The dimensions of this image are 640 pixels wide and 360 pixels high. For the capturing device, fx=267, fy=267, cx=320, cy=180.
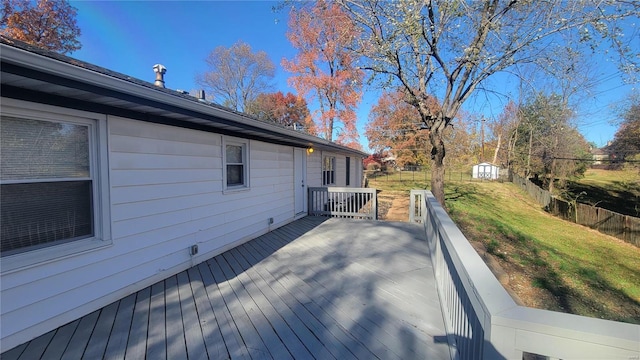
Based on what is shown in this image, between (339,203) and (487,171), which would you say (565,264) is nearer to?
(339,203)

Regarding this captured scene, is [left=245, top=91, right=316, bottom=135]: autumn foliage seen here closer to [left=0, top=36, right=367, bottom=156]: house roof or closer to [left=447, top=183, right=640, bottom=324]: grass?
[left=447, top=183, right=640, bottom=324]: grass

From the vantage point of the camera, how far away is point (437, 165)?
8.07m

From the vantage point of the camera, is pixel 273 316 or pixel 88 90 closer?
pixel 88 90

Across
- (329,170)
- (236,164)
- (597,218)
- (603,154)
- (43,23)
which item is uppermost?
(43,23)

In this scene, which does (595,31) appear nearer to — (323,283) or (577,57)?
(577,57)

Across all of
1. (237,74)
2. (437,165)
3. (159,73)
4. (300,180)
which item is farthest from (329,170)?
(237,74)

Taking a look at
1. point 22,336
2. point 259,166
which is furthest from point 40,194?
point 259,166

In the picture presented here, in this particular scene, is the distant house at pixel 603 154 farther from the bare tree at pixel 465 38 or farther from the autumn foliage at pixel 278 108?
the autumn foliage at pixel 278 108

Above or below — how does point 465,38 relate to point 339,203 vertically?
above

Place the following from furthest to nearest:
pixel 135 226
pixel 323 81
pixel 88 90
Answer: pixel 323 81, pixel 135 226, pixel 88 90

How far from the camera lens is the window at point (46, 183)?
7.27ft

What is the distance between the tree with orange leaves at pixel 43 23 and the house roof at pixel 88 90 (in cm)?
1726

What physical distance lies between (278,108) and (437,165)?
21.2 m

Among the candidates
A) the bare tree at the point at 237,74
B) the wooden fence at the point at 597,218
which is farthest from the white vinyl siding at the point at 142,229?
the bare tree at the point at 237,74
